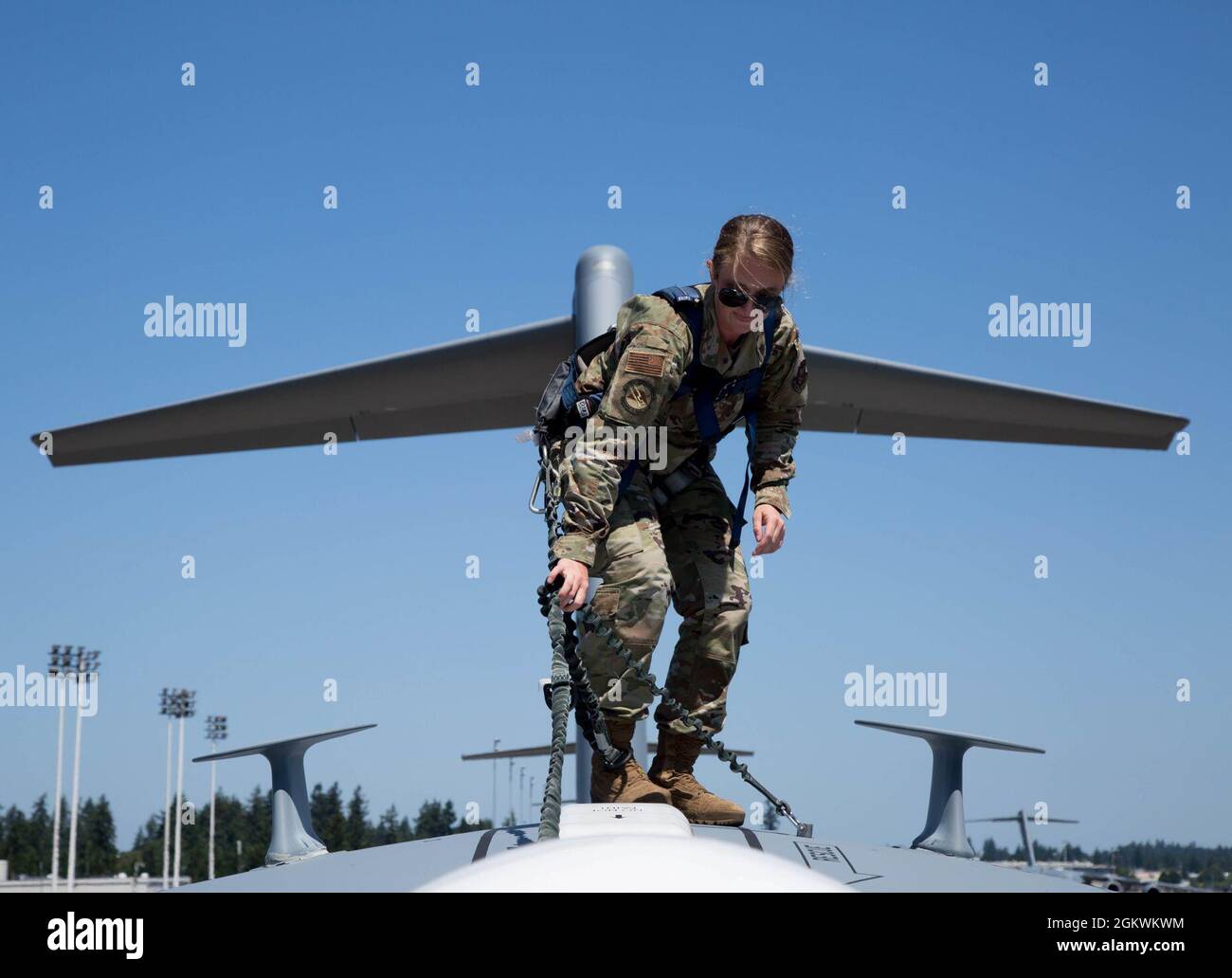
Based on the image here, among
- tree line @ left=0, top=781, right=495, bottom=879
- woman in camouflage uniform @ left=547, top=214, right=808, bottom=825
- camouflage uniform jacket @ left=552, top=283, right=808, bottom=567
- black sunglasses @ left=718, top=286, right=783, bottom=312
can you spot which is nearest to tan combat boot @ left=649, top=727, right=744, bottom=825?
woman in camouflage uniform @ left=547, top=214, right=808, bottom=825

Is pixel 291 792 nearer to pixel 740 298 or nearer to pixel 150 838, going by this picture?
pixel 740 298

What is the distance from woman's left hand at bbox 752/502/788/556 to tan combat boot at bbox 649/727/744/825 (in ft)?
2.85

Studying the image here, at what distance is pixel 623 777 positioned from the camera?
463cm

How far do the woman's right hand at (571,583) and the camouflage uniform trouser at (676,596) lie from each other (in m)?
0.49

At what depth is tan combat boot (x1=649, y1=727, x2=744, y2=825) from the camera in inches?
185

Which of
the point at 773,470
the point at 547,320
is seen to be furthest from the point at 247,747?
the point at 547,320

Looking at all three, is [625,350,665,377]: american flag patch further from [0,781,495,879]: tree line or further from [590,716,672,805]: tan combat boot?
[0,781,495,879]: tree line

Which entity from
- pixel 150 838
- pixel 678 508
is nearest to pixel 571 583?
pixel 678 508

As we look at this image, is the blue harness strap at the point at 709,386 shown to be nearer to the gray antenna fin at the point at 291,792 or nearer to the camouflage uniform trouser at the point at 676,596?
the camouflage uniform trouser at the point at 676,596

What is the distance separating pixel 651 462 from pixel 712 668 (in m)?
0.90

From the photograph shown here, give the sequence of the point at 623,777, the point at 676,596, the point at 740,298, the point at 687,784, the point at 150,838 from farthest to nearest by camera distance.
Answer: the point at 150,838
the point at 676,596
the point at 687,784
the point at 623,777
the point at 740,298

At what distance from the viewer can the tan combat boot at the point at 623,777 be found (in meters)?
4.59

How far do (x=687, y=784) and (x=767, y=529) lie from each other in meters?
1.10

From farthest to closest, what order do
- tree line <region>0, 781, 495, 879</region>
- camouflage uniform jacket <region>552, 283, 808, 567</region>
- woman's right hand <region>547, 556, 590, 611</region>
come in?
1. tree line <region>0, 781, 495, 879</region>
2. camouflage uniform jacket <region>552, 283, 808, 567</region>
3. woman's right hand <region>547, 556, 590, 611</region>
